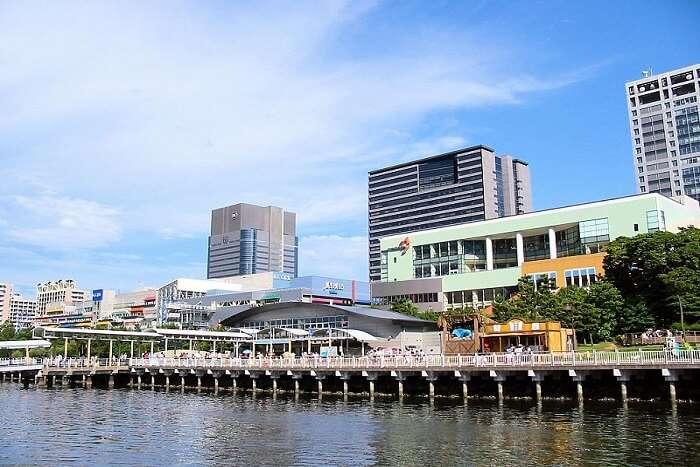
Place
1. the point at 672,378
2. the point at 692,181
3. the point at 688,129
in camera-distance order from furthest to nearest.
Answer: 1. the point at 688,129
2. the point at 692,181
3. the point at 672,378

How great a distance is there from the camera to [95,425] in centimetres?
3484

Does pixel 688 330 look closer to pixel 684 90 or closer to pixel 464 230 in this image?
pixel 464 230

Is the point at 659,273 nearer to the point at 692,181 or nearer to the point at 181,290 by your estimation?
the point at 692,181

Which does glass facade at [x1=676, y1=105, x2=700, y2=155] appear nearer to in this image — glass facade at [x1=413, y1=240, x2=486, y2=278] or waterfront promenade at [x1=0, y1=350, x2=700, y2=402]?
glass facade at [x1=413, y1=240, x2=486, y2=278]

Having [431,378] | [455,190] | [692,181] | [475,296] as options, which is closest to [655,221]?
[475,296]

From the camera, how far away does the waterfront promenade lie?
38.2 metres

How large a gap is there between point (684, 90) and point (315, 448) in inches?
5864

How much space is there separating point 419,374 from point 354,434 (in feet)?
56.5

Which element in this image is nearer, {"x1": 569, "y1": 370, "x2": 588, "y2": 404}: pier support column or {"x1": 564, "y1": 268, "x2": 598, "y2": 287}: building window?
{"x1": 569, "y1": 370, "x2": 588, "y2": 404}: pier support column

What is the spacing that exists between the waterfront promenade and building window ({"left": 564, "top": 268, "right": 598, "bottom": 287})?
35.5 meters

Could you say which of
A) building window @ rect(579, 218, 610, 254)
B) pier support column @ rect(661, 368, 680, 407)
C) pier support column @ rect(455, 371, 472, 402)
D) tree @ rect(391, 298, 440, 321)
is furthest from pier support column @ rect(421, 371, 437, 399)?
building window @ rect(579, 218, 610, 254)

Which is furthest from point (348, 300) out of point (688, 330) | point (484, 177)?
point (688, 330)

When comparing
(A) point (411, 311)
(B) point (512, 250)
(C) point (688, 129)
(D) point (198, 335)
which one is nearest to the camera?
(D) point (198, 335)

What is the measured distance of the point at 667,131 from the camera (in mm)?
148750
